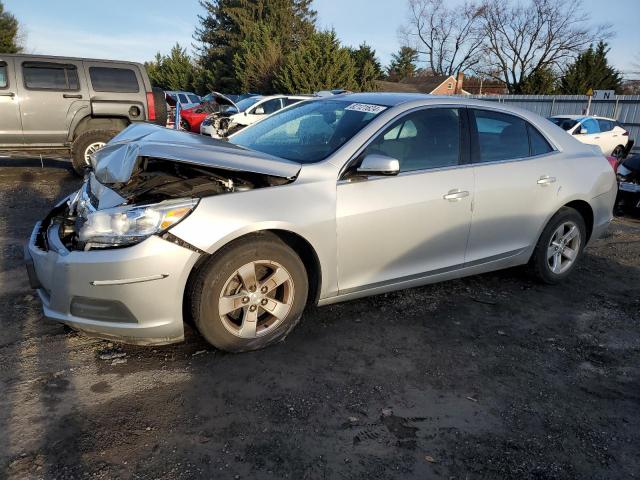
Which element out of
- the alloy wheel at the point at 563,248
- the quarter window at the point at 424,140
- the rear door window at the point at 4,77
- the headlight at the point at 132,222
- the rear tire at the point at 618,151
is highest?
the rear door window at the point at 4,77

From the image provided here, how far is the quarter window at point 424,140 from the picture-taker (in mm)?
3486

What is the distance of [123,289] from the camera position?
266 cm

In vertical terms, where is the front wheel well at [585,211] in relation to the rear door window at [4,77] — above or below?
below

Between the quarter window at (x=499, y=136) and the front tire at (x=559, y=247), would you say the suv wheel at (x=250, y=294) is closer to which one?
the quarter window at (x=499, y=136)

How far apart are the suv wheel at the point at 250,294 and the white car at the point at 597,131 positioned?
14247 millimetres

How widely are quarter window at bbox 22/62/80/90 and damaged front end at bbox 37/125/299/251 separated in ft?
20.3

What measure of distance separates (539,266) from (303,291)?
242 cm

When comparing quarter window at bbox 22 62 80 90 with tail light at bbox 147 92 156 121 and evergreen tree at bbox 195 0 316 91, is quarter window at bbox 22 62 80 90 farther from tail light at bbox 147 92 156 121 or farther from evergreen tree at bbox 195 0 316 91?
evergreen tree at bbox 195 0 316 91

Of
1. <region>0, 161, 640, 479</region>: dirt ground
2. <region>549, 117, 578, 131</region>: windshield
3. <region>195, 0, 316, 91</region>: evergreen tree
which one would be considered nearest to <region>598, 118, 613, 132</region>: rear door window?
<region>549, 117, 578, 131</region>: windshield

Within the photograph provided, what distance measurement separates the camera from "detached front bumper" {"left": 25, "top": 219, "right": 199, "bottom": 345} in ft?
8.66

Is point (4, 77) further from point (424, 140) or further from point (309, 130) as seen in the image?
point (424, 140)

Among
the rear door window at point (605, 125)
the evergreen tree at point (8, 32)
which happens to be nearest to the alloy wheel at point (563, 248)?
the rear door window at point (605, 125)

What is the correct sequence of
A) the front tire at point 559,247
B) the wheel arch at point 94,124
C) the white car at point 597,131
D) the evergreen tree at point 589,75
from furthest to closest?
the evergreen tree at point 589,75 → the white car at point 597,131 → the wheel arch at point 94,124 → the front tire at point 559,247

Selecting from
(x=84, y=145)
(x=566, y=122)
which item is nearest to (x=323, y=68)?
(x=566, y=122)
